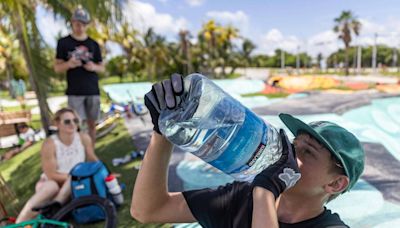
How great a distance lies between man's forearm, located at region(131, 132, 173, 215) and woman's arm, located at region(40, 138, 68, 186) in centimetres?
251

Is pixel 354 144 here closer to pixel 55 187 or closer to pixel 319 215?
pixel 319 215

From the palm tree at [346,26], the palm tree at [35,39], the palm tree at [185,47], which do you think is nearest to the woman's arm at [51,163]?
the palm tree at [35,39]

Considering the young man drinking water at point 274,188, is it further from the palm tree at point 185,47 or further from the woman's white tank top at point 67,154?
the palm tree at point 185,47

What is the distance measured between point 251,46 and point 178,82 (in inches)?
2298

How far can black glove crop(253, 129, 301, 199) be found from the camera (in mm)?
1366

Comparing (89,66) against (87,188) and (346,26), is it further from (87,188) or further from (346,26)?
(346,26)

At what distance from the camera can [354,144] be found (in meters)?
1.57

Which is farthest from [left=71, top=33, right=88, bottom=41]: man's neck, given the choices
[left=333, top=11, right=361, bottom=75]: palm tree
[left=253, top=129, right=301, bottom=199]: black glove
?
[left=333, top=11, right=361, bottom=75]: palm tree

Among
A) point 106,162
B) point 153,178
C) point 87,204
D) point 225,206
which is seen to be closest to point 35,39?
point 106,162

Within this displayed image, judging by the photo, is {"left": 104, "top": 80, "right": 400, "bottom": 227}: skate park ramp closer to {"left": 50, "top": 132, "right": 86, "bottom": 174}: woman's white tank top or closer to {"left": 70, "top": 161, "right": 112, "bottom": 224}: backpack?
{"left": 70, "top": 161, "right": 112, "bottom": 224}: backpack

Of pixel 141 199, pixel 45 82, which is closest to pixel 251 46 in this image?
pixel 45 82

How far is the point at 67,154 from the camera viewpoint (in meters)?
4.27

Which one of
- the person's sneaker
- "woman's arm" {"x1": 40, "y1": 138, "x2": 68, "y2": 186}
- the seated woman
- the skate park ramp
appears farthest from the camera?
"woman's arm" {"x1": 40, "y1": 138, "x2": 68, "y2": 186}

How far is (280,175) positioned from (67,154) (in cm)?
337
